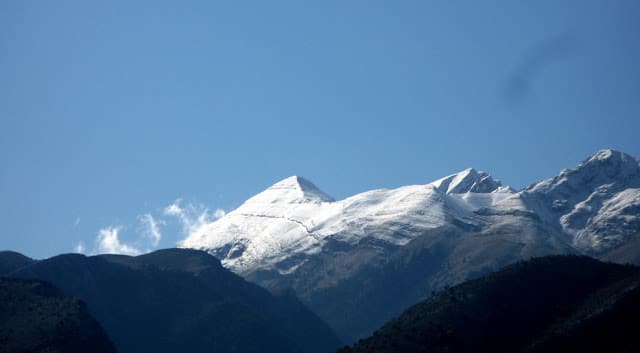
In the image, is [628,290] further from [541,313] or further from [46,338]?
[46,338]

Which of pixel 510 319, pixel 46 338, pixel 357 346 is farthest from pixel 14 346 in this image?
pixel 510 319

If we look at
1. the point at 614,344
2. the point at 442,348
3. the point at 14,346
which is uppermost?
the point at 14,346

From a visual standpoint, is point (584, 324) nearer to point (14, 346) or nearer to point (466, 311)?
point (466, 311)

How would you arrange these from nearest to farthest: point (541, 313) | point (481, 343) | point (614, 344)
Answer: point (614, 344), point (481, 343), point (541, 313)

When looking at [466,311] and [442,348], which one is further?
[466,311]

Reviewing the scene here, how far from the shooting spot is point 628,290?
189 meters

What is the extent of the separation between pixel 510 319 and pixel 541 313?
23.3 feet

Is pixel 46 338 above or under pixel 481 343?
above

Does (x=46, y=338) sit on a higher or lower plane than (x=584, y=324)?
higher

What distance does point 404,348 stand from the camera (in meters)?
181

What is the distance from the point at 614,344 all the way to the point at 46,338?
103690mm

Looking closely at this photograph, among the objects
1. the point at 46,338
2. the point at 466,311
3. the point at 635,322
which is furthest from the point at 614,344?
the point at 46,338

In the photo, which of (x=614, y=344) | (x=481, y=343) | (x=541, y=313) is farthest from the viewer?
(x=541, y=313)

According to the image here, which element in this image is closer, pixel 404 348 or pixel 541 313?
pixel 404 348
